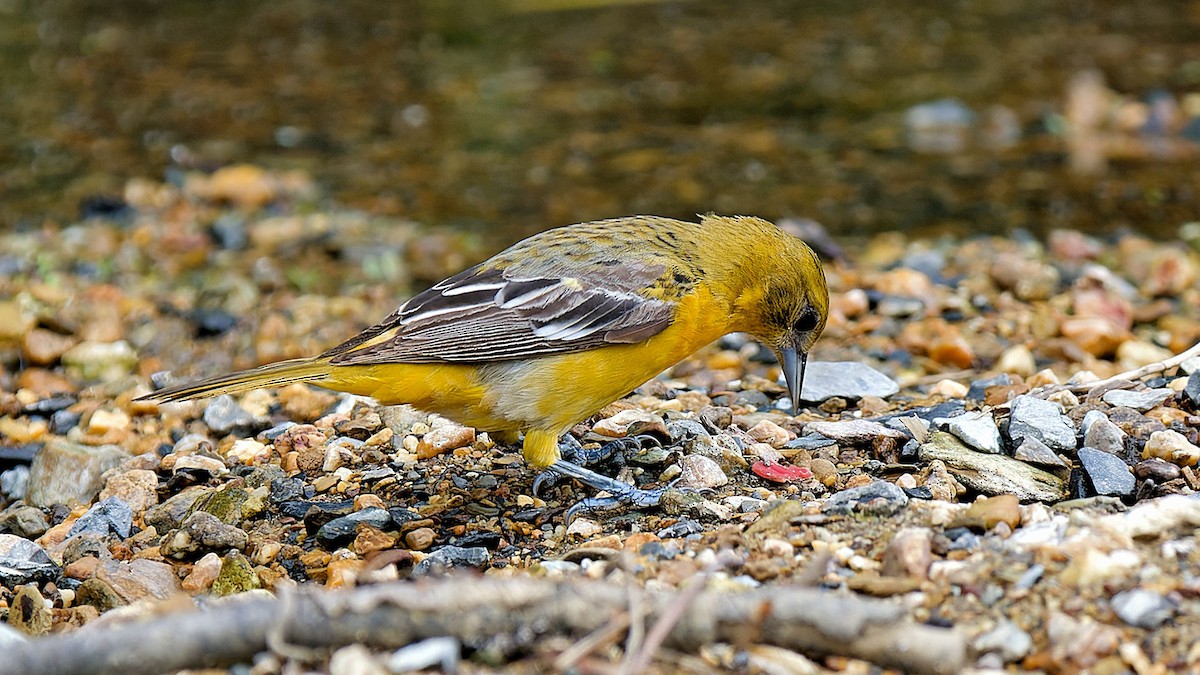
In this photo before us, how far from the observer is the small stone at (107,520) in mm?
5077

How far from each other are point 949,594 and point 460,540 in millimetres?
1821

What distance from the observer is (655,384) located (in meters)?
6.51

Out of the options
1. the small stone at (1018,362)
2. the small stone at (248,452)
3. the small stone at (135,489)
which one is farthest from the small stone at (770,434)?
the small stone at (135,489)

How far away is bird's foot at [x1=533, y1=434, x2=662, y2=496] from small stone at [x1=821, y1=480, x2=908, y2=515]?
1032mm

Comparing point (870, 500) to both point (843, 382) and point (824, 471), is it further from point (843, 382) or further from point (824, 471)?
point (843, 382)

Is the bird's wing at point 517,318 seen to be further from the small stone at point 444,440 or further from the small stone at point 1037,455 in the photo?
the small stone at point 1037,455

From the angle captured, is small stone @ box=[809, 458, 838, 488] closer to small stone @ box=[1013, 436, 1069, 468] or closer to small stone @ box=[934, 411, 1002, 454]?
small stone @ box=[934, 411, 1002, 454]

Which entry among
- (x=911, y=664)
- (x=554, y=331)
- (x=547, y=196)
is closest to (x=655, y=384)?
(x=554, y=331)

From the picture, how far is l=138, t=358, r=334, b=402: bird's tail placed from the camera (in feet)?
16.1

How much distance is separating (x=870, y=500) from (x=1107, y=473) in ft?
3.04

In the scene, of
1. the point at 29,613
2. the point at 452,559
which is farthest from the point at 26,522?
the point at 452,559

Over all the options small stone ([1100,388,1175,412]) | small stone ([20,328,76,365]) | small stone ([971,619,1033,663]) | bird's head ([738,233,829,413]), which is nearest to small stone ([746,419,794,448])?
bird's head ([738,233,829,413])

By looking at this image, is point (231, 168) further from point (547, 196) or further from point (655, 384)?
point (655, 384)

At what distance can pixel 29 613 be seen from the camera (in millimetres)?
4324
